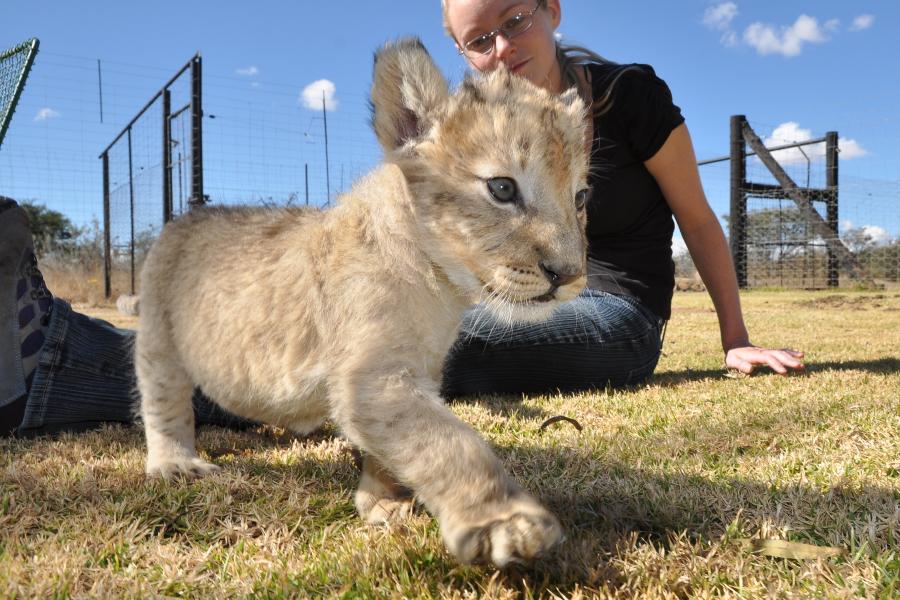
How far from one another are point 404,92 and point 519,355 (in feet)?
7.78

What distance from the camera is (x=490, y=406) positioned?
3830 mm

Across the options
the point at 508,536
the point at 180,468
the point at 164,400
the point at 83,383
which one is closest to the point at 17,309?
the point at 83,383

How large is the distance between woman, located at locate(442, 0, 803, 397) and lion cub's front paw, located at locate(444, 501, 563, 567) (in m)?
2.42

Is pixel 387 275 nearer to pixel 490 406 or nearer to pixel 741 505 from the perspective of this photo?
pixel 741 505

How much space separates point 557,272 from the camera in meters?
2.05

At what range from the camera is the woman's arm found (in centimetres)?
438

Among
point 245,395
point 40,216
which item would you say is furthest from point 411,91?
point 40,216

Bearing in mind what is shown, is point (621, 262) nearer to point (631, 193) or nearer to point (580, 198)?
point (631, 193)

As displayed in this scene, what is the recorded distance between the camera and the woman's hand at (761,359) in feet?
14.7

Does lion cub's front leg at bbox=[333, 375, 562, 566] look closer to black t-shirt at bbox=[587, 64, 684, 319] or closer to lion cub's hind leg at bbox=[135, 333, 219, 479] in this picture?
lion cub's hind leg at bbox=[135, 333, 219, 479]

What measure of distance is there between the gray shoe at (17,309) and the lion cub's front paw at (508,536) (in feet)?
8.51

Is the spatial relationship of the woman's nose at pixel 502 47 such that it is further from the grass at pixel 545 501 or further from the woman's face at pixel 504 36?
the grass at pixel 545 501

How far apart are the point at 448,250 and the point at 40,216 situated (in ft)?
117

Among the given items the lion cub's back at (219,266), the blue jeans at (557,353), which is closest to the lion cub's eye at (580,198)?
the lion cub's back at (219,266)
